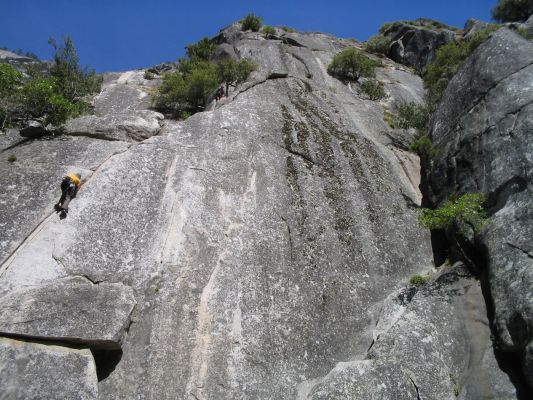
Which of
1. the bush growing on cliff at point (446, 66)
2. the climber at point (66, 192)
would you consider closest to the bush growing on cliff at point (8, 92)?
the climber at point (66, 192)

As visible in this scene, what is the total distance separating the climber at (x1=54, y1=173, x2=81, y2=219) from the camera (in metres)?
11.6

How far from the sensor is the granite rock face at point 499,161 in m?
10.3

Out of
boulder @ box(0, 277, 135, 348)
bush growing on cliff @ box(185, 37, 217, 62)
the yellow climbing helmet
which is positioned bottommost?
boulder @ box(0, 277, 135, 348)

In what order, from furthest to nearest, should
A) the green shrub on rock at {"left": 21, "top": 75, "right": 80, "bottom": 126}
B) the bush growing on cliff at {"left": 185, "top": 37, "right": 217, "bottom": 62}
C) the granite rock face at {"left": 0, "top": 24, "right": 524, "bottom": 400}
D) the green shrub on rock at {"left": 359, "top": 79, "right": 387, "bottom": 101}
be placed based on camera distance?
the bush growing on cliff at {"left": 185, "top": 37, "right": 217, "bottom": 62} → the green shrub on rock at {"left": 359, "top": 79, "right": 387, "bottom": 101} → the green shrub on rock at {"left": 21, "top": 75, "right": 80, "bottom": 126} → the granite rock face at {"left": 0, "top": 24, "right": 524, "bottom": 400}

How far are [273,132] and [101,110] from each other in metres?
10.5

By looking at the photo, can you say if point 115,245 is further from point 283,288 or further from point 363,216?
point 363,216

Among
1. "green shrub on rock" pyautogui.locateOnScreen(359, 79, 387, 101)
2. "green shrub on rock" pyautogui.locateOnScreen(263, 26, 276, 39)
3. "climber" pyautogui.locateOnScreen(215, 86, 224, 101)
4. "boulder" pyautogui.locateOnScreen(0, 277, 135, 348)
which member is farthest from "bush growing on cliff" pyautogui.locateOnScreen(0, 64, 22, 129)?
"green shrub on rock" pyautogui.locateOnScreen(263, 26, 276, 39)

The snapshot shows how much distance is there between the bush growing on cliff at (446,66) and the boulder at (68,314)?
18.2 meters

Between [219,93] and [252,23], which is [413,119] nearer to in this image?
[219,93]

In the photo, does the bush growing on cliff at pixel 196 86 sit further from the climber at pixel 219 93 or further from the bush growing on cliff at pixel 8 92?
the bush growing on cliff at pixel 8 92

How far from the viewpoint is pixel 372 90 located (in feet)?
83.1

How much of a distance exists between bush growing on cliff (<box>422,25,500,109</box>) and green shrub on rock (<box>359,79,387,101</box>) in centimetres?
264

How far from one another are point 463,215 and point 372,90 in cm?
1446

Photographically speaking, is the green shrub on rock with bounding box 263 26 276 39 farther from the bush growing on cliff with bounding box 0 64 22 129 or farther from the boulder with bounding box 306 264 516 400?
the boulder with bounding box 306 264 516 400
